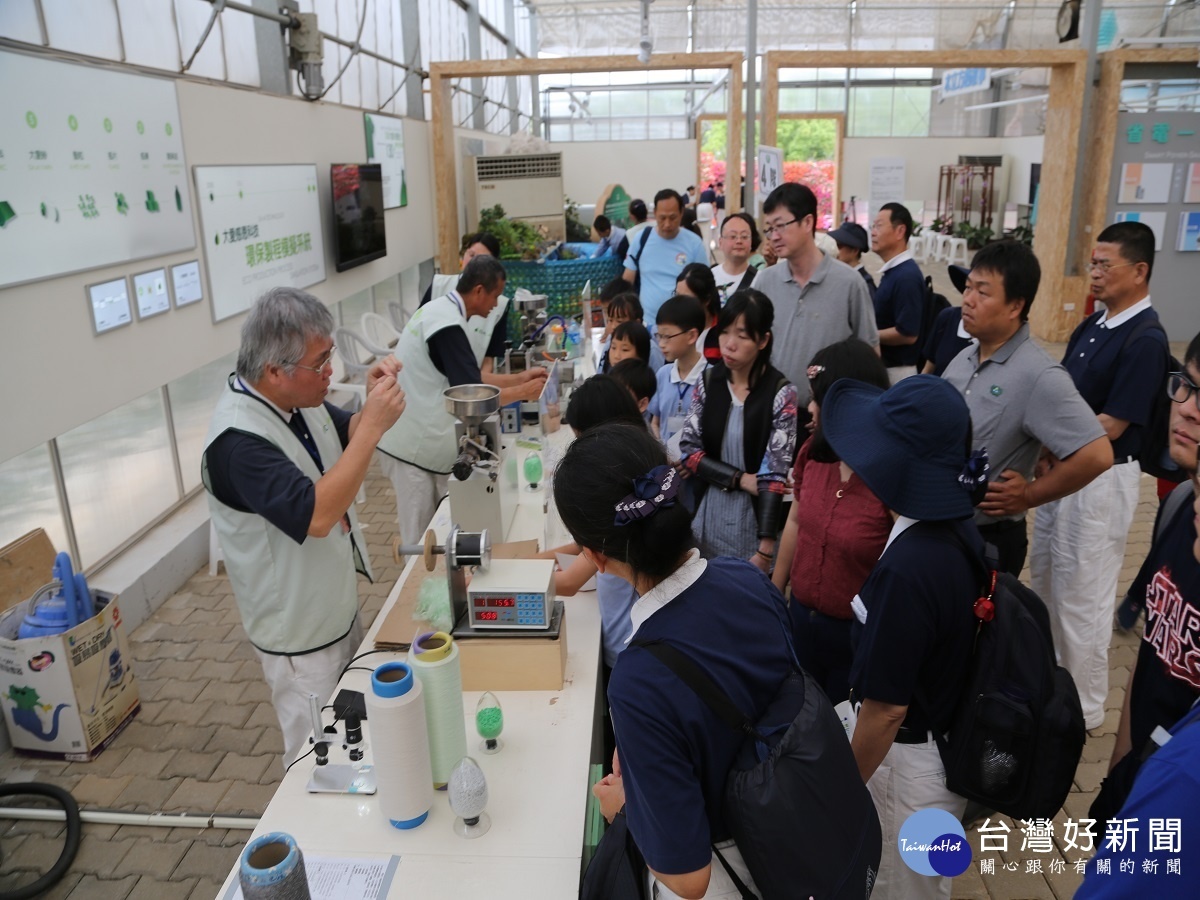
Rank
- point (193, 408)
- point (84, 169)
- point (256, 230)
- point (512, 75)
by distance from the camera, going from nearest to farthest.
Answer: point (84, 169) → point (193, 408) → point (256, 230) → point (512, 75)

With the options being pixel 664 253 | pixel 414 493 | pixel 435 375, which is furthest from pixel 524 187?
pixel 414 493

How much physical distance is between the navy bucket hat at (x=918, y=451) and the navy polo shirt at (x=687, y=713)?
1.48ft

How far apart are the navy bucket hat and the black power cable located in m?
2.71

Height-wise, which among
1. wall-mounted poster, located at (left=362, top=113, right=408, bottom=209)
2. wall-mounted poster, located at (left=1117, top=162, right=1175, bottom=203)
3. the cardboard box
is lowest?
the cardboard box

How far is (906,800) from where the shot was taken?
184 centimetres

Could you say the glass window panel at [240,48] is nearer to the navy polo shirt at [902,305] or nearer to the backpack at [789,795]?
the navy polo shirt at [902,305]

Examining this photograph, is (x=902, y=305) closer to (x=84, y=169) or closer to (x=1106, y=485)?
(x=1106, y=485)

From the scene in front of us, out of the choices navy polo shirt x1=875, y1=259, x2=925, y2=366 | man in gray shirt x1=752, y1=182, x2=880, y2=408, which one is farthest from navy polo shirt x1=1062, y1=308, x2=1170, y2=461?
navy polo shirt x1=875, y1=259, x2=925, y2=366

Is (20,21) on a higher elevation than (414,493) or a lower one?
higher

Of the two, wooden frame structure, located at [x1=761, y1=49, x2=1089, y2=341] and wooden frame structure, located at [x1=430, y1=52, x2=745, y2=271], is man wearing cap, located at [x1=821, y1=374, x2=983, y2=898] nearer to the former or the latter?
wooden frame structure, located at [x1=761, y1=49, x2=1089, y2=341]

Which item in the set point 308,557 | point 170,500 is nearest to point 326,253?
point 170,500

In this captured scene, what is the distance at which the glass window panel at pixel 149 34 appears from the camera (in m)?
4.06

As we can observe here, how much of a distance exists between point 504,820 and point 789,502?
5.86 feet

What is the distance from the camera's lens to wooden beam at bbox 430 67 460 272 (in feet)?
28.0
